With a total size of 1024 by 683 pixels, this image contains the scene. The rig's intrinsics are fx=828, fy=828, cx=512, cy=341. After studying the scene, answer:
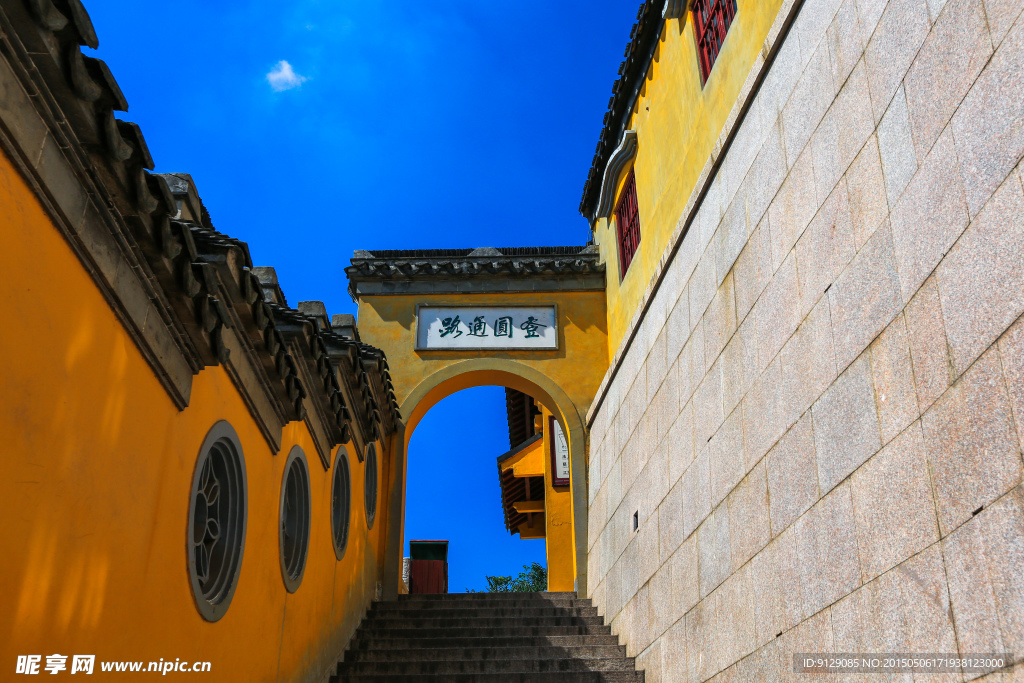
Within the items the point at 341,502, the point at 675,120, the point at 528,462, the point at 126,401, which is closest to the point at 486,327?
the point at 341,502

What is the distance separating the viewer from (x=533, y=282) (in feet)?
42.8

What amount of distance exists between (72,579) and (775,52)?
5.01 m

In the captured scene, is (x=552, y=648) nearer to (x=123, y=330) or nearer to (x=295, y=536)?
(x=295, y=536)

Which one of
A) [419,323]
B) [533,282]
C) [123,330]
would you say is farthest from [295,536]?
[533,282]

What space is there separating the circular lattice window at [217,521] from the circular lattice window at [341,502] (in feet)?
9.14

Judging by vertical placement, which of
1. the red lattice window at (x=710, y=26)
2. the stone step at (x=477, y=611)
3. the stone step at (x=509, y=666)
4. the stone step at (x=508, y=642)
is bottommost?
the stone step at (x=509, y=666)

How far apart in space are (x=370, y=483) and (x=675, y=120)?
226 inches

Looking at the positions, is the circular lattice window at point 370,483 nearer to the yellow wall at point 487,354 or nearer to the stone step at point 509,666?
the yellow wall at point 487,354

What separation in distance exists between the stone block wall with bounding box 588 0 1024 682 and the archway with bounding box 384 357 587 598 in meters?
4.33

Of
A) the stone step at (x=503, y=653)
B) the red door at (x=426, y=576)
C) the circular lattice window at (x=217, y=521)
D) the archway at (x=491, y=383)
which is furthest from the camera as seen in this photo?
the red door at (x=426, y=576)

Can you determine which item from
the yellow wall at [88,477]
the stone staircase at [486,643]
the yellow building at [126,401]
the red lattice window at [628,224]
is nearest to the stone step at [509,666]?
the stone staircase at [486,643]

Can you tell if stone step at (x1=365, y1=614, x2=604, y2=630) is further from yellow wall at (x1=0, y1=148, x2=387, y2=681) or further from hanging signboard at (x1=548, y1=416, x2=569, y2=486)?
hanging signboard at (x1=548, y1=416, x2=569, y2=486)

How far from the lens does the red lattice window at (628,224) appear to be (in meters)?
10.7

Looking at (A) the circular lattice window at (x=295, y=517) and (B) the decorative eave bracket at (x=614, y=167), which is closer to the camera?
(A) the circular lattice window at (x=295, y=517)
